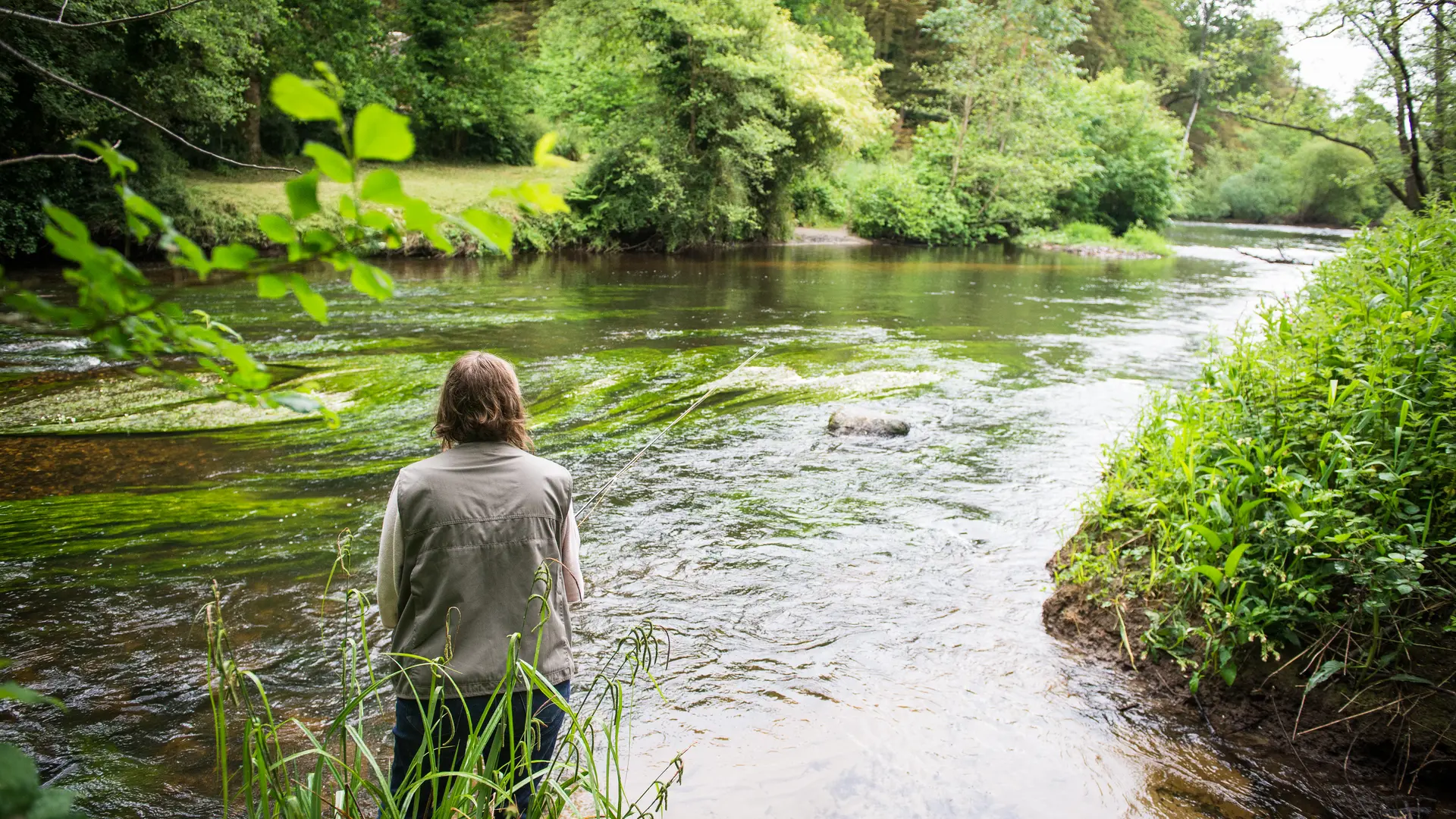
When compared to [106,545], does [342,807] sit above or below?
above

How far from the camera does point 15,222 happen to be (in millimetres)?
13836

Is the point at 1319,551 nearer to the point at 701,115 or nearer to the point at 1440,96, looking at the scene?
the point at 1440,96

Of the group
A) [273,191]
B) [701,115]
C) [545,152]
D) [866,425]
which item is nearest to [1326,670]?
[545,152]

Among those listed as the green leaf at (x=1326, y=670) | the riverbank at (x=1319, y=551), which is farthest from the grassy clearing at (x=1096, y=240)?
the green leaf at (x=1326, y=670)

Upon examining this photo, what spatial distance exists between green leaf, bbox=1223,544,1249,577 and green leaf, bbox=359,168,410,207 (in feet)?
12.7

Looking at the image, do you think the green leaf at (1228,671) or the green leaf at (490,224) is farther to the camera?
the green leaf at (1228,671)

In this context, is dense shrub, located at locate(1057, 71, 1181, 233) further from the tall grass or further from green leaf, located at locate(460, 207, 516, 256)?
green leaf, located at locate(460, 207, 516, 256)

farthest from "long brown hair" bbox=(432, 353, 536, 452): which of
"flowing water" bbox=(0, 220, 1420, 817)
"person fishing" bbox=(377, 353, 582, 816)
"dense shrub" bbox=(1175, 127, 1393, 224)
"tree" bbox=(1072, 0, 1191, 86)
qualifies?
"tree" bbox=(1072, 0, 1191, 86)

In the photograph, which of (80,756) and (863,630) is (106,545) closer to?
(80,756)

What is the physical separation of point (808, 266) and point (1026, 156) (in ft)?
50.4

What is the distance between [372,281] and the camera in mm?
1301

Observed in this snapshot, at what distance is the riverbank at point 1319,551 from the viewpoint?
3480mm

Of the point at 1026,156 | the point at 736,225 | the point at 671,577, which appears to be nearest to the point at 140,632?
the point at 671,577

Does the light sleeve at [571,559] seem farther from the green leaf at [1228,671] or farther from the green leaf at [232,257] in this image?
the green leaf at [1228,671]
